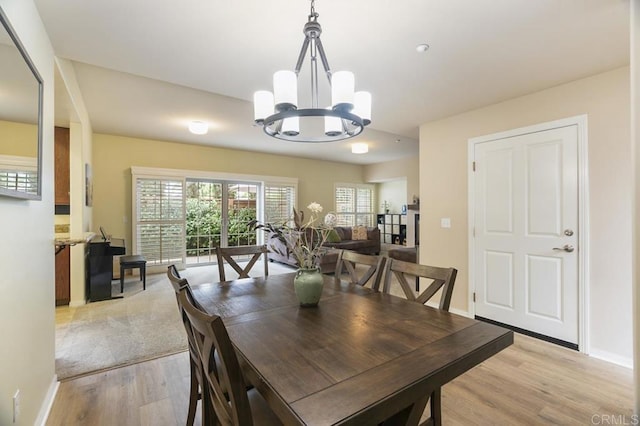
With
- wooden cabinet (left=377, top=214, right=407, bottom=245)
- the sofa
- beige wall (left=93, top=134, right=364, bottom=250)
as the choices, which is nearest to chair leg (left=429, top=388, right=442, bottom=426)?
the sofa

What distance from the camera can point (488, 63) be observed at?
237 cm

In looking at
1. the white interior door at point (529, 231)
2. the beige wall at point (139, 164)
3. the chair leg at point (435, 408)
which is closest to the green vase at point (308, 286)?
the chair leg at point (435, 408)

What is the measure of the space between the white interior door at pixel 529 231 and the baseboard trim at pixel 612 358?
0.49ft

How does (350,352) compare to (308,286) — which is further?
(308,286)

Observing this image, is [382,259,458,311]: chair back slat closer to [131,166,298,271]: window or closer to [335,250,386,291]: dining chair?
[335,250,386,291]: dining chair

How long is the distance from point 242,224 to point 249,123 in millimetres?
3000

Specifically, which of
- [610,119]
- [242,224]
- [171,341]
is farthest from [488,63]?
[242,224]

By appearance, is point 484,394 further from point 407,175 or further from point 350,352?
point 407,175

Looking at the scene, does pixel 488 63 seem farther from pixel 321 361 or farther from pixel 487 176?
pixel 321 361

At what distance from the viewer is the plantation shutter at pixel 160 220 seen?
18.4ft

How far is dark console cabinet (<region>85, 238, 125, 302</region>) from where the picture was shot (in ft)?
13.1

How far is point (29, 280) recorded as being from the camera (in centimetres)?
160

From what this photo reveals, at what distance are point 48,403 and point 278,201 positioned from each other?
566cm

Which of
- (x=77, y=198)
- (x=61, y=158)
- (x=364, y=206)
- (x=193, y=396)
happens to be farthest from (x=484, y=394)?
(x=364, y=206)
